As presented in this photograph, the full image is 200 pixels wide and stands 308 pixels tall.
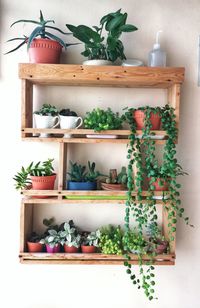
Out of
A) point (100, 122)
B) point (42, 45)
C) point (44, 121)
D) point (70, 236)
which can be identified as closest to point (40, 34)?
point (42, 45)

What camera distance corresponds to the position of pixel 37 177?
1493 millimetres

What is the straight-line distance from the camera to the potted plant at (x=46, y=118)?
1495 mm

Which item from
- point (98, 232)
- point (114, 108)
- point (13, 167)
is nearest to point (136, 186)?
point (98, 232)

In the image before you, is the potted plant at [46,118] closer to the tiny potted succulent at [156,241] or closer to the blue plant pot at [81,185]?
the blue plant pot at [81,185]

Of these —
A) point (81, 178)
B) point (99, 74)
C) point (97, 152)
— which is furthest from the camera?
point (97, 152)

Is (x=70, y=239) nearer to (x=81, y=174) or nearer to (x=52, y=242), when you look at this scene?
(x=52, y=242)

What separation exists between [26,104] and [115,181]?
619mm

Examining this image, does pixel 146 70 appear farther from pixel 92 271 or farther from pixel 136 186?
pixel 92 271

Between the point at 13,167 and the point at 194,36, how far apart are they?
4.26ft

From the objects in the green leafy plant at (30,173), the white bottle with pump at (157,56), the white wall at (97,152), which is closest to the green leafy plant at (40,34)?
the white wall at (97,152)

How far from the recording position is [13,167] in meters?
1.66

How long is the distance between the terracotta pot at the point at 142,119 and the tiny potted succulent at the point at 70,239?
2.17 feet

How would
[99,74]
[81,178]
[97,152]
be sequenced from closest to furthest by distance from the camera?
[99,74]
[81,178]
[97,152]

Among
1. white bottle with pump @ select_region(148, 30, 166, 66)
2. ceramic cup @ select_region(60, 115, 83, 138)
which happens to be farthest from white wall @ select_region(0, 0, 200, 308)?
ceramic cup @ select_region(60, 115, 83, 138)
